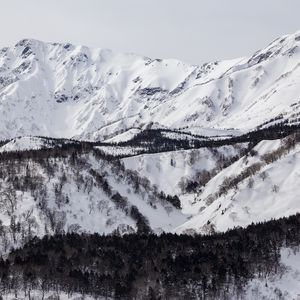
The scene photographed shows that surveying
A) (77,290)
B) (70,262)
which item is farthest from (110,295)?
(70,262)

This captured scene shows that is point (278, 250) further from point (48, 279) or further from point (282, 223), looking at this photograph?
A: point (48, 279)

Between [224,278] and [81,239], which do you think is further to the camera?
[81,239]

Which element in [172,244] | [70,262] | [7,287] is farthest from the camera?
[172,244]

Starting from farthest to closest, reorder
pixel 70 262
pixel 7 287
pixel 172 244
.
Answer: pixel 172 244
pixel 70 262
pixel 7 287

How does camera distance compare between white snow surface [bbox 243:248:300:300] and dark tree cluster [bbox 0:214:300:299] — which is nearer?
dark tree cluster [bbox 0:214:300:299]

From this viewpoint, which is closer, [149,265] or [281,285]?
[281,285]

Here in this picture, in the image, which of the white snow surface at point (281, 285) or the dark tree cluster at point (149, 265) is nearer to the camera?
the dark tree cluster at point (149, 265)

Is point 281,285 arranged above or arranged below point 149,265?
below

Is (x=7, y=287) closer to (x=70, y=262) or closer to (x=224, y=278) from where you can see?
(x=70, y=262)

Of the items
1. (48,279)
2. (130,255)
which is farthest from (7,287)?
(130,255)
